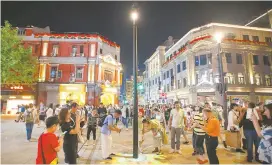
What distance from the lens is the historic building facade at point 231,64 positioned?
2889 cm

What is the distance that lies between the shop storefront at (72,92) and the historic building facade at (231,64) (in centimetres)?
1719

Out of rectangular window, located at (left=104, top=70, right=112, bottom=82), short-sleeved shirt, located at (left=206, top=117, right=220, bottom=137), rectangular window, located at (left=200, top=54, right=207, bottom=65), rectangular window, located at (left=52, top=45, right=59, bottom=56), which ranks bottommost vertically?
short-sleeved shirt, located at (left=206, top=117, right=220, bottom=137)

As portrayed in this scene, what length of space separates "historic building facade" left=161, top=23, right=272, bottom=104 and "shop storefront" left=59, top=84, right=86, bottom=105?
17.2 metres

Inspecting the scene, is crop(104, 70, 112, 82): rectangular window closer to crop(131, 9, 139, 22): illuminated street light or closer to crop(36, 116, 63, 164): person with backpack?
crop(131, 9, 139, 22): illuminated street light

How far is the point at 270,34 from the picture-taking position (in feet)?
107

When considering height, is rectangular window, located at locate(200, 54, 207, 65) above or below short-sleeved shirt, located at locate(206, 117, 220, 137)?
above

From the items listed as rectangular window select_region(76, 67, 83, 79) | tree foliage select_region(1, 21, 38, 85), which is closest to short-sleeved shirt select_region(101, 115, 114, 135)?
tree foliage select_region(1, 21, 38, 85)

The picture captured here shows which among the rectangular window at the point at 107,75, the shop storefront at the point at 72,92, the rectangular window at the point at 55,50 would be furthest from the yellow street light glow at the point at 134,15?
the rectangular window at the point at 55,50

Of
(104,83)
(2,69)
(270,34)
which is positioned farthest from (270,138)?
(270,34)

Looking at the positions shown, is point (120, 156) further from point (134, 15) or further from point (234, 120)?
point (134, 15)

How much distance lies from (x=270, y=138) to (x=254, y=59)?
31.9 metres

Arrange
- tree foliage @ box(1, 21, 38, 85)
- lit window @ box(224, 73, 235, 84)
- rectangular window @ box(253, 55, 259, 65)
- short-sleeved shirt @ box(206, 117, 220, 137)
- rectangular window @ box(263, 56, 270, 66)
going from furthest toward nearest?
1. rectangular window @ box(263, 56, 270, 66)
2. rectangular window @ box(253, 55, 259, 65)
3. lit window @ box(224, 73, 235, 84)
4. tree foliage @ box(1, 21, 38, 85)
5. short-sleeved shirt @ box(206, 117, 220, 137)

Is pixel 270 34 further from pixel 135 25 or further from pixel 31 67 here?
pixel 31 67

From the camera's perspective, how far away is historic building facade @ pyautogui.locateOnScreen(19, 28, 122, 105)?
28016mm
